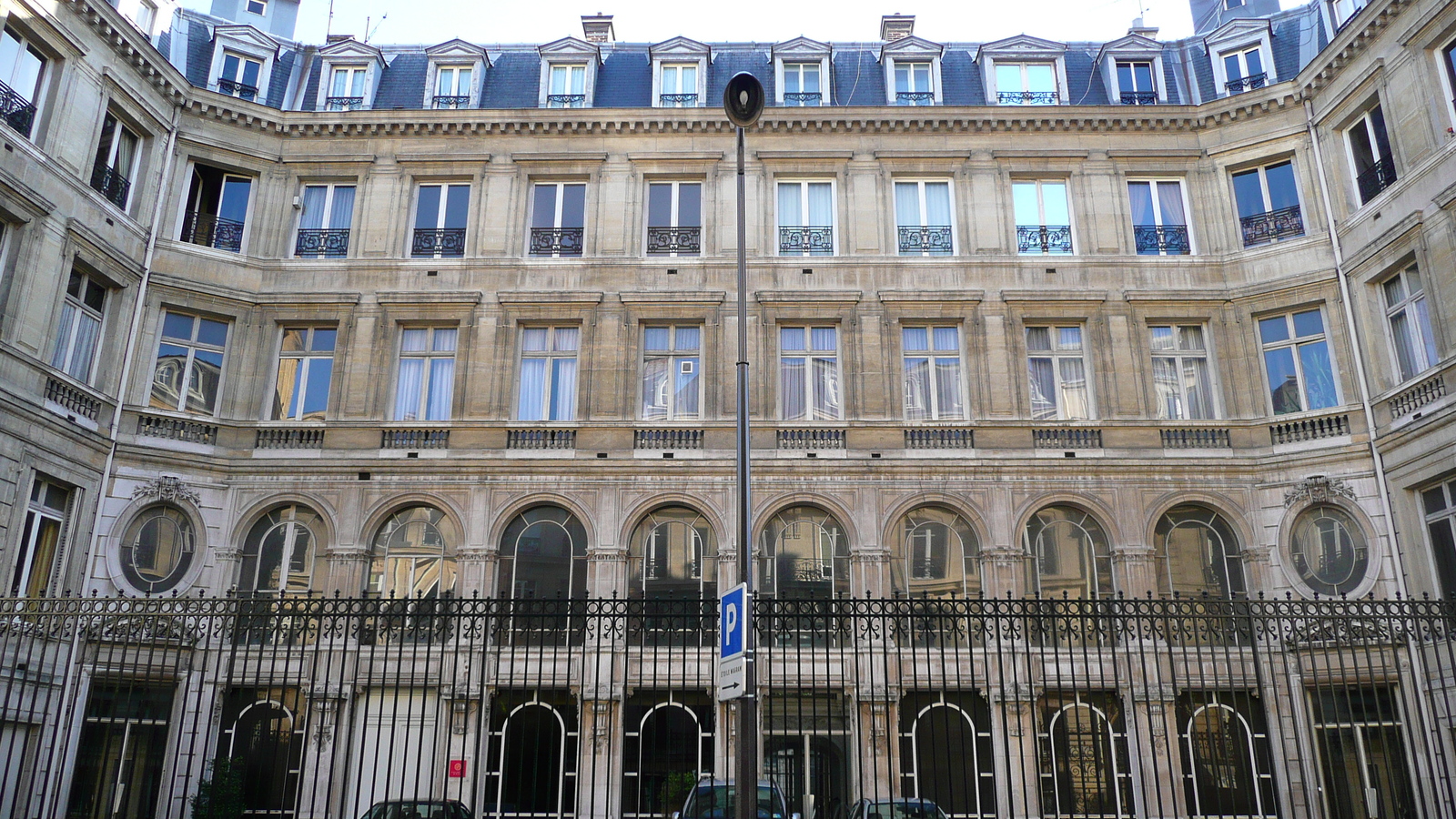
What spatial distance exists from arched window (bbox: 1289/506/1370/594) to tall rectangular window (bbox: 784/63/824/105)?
13.2 m

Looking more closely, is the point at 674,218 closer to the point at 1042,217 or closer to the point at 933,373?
the point at 933,373

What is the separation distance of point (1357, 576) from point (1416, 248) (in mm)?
5946

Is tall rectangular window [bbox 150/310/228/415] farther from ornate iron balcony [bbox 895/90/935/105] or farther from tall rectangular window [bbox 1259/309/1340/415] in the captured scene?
tall rectangular window [bbox 1259/309/1340/415]

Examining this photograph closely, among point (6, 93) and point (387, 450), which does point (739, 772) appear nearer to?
point (387, 450)

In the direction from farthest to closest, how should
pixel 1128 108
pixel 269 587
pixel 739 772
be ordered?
pixel 1128 108
pixel 269 587
pixel 739 772

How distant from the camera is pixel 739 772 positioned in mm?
9500

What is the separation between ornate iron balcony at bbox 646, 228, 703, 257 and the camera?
76.9 feet

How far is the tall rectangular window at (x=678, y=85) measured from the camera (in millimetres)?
24656

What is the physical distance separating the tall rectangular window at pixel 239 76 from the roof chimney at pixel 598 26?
7.93 metres

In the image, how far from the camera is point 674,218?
938 inches

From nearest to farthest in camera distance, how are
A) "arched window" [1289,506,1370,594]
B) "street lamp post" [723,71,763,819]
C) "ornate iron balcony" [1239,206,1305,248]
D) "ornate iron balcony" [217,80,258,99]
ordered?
"street lamp post" [723,71,763,819], "arched window" [1289,506,1370,594], "ornate iron balcony" [1239,206,1305,248], "ornate iron balcony" [217,80,258,99]

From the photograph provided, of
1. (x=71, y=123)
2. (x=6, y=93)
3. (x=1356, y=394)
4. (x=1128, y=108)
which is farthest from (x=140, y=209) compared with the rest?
(x=1356, y=394)

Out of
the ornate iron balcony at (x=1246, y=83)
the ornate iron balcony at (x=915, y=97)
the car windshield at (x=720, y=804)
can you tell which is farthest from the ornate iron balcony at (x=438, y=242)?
the ornate iron balcony at (x=1246, y=83)

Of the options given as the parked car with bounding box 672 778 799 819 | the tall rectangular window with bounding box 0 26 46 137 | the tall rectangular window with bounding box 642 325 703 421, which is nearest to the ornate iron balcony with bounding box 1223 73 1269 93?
the tall rectangular window with bounding box 642 325 703 421
